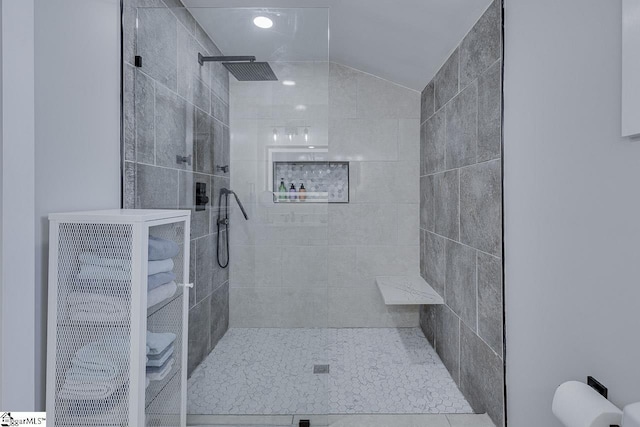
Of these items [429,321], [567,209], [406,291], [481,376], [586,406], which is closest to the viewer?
[586,406]

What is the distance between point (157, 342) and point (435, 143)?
2.29 meters

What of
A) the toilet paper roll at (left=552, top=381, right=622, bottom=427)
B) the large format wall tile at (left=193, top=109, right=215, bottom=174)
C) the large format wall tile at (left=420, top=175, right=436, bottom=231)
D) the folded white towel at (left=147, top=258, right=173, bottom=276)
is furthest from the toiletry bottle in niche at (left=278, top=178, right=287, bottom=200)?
the large format wall tile at (left=420, top=175, right=436, bottom=231)

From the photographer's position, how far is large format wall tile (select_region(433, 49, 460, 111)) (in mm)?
2273

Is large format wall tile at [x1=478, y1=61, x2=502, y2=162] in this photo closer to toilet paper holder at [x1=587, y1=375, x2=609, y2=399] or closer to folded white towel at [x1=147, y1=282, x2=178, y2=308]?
toilet paper holder at [x1=587, y1=375, x2=609, y2=399]

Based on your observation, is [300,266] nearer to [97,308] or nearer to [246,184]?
[246,184]

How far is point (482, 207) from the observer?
1858 millimetres

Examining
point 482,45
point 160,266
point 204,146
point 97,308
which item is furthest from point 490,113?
point 97,308

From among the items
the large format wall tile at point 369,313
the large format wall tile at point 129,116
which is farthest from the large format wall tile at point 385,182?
the large format wall tile at point 129,116

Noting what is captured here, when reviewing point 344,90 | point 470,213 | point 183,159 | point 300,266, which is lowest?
point 300,266

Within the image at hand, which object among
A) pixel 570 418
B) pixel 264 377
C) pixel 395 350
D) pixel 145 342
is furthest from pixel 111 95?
pixel 395 350

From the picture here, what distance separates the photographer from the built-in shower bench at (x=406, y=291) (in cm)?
250

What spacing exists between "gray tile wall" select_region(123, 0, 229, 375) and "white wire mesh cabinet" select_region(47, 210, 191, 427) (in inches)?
20.1

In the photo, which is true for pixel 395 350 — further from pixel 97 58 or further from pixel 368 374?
pixel 97 58

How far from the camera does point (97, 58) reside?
60.2 inches
